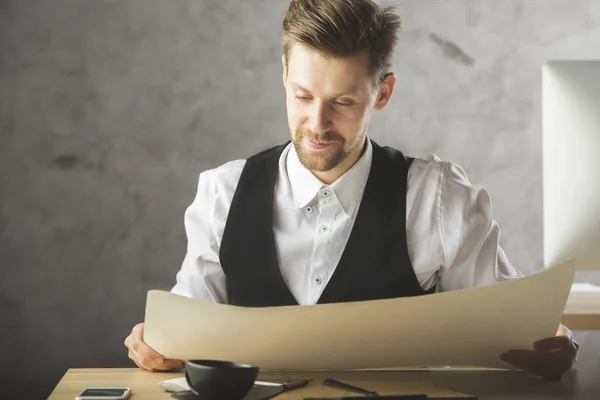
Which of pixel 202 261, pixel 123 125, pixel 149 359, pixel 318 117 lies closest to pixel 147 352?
pixel 149 359

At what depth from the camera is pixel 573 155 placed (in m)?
1.52

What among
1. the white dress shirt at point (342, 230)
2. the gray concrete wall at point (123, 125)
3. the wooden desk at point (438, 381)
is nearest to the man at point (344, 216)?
the white dress shirt at point (342, 230)

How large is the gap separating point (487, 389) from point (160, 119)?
1756 mm

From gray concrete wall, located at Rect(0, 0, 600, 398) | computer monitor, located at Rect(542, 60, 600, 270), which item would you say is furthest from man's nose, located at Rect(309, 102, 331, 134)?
gray concrete wall, located at Rect(0, 0, 600, 398)

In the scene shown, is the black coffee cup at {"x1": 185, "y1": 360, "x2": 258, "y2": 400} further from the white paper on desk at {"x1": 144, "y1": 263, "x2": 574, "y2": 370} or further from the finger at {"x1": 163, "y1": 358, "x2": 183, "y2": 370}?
the finger at {"x1": 163, "y1": 358, "x2": 183, "y2": 370}

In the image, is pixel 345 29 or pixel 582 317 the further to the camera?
pixel 582 317

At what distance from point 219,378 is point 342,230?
2.34ft

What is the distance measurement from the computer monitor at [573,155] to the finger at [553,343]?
309 mm

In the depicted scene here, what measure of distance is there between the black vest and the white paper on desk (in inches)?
16.4

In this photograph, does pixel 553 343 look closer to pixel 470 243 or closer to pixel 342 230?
pixel 470 243

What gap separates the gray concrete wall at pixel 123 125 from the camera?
264 cm

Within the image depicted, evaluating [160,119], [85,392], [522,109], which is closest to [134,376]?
[85,392]

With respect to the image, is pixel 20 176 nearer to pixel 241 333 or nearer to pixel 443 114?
pixel 443 114

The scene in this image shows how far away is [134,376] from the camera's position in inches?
49.7
